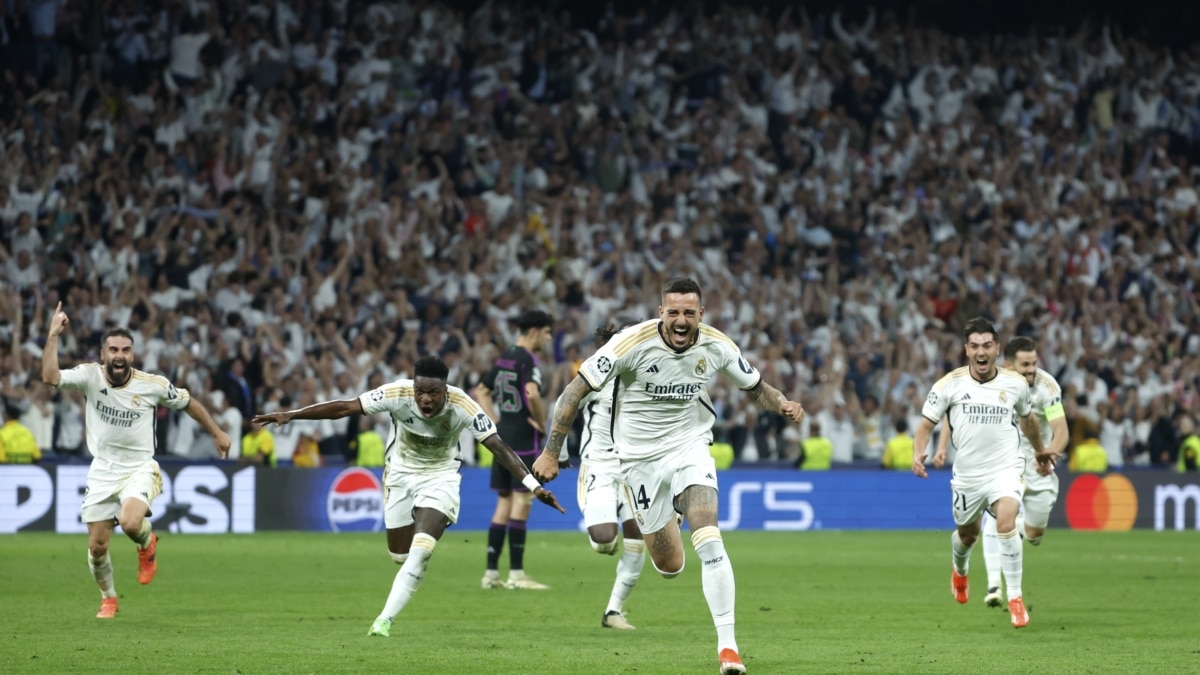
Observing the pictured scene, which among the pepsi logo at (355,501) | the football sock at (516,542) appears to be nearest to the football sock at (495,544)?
the football sock at (516,542)

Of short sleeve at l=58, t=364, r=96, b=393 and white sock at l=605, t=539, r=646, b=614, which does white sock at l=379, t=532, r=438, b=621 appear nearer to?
white sock at l=605, t=539, r=646, b=614

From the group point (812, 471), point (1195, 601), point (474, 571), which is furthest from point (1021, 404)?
point (812, 471)

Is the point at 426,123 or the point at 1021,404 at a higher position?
the point at 426,123

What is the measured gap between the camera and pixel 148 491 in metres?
14.4

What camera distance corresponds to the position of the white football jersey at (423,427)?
12664 millimetres

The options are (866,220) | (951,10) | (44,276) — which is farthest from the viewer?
(951,10)

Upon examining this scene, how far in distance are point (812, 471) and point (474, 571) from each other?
A: 10.1 metres

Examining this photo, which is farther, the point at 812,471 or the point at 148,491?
the point at 812,471

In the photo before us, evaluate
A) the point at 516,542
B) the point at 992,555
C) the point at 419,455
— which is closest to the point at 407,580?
the point at 419,455

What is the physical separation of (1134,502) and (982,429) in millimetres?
16062

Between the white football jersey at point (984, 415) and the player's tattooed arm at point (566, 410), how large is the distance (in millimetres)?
5063

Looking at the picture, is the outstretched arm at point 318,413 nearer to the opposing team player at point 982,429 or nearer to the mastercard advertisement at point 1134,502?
the opposing team player at point 982,429

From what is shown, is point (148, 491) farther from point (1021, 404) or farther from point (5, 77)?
point (5, 77)

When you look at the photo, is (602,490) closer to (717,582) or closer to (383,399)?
(383,399)
